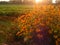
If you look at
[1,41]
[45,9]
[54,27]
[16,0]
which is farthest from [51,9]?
[16,0]

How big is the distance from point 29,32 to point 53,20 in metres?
0.59

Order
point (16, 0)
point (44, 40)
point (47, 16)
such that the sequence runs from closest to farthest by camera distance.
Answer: point (44, 40) < point (47, 16) < point (16, 0)

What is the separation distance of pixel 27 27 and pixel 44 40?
51 centimetres

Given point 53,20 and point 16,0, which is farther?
point 16,0

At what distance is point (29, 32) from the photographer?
19.1 ft

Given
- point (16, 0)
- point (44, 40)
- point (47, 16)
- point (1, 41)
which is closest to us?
point (44, 40)

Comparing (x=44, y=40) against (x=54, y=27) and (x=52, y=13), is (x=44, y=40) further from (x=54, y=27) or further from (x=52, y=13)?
(x=52, y=13)

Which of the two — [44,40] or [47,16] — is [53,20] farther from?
[44,40]

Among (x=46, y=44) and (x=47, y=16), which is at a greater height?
(x=47, y=16)

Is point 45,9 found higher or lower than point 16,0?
higher

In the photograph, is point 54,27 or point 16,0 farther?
point 16,0

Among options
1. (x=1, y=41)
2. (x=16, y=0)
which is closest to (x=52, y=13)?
(x=1, y=41)

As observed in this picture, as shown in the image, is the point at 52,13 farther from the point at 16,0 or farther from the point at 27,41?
the point at 16,0

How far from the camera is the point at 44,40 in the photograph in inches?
224
